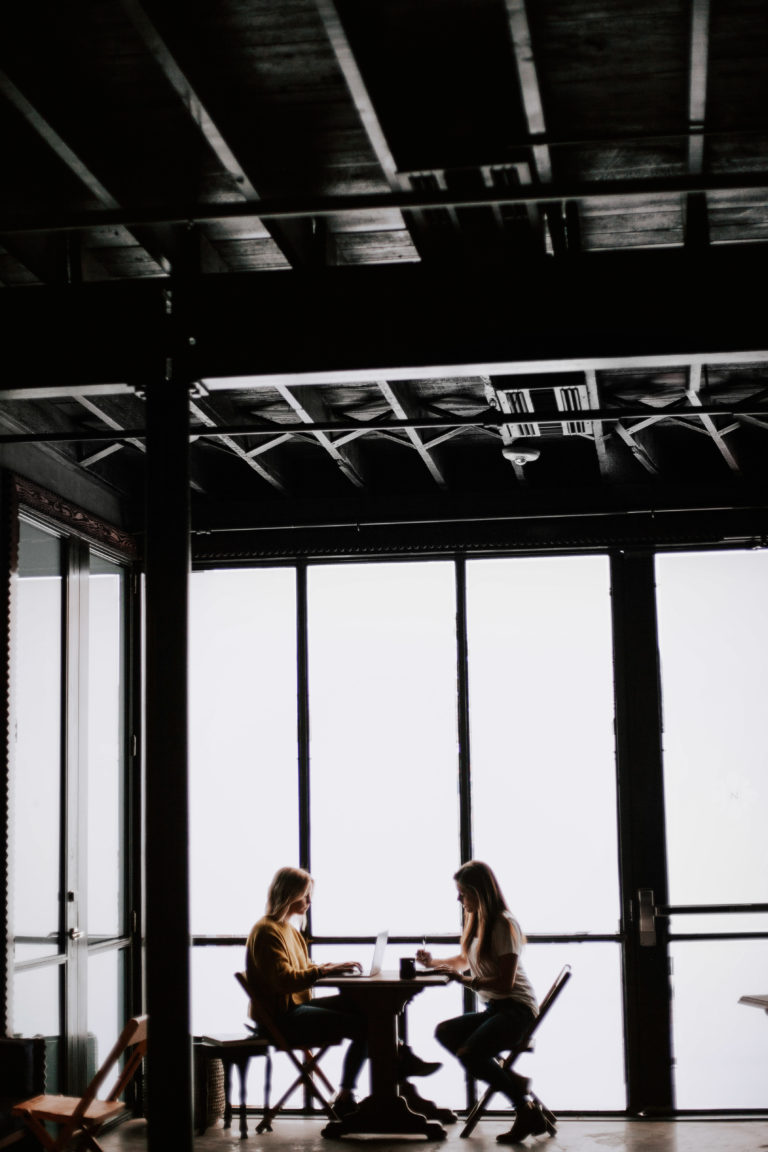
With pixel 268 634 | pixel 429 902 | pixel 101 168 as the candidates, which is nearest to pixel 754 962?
pixel 429 902

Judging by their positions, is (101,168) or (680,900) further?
(680,900)

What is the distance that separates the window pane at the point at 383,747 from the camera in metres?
8.29

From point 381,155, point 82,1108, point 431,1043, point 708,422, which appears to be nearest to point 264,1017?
point 431,1043

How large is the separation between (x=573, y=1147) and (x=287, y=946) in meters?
1.92

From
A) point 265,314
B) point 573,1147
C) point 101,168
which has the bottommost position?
point 573,1147

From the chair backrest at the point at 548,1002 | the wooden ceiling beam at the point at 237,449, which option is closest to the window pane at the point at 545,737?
the chair backrest at the point at 548,1002

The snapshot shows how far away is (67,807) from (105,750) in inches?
32.9

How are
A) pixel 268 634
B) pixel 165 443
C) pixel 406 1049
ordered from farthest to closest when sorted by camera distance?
pixel 268 634 < pixel 406 1049 < pixel 165 443

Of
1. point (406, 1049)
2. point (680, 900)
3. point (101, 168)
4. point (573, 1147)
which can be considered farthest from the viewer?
point (680, 900)

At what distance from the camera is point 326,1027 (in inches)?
281

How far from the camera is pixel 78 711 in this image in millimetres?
7590

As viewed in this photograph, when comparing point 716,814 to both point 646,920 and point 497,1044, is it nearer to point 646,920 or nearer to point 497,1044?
point 646,920

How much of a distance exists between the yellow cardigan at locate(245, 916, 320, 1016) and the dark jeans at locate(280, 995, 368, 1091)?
0.33ft

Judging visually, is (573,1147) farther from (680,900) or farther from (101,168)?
(101,168)
